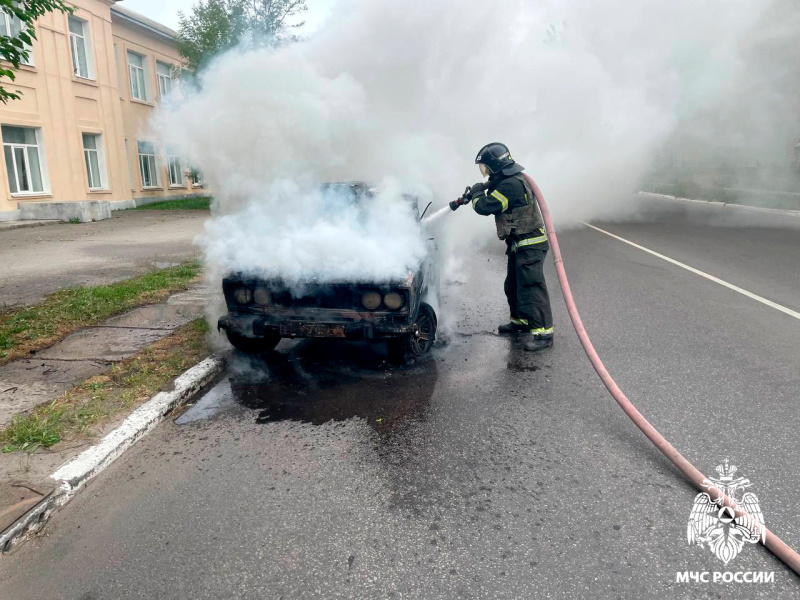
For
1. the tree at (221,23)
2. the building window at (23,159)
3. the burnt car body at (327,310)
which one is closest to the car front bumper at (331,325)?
the burnt car body at (327,310)

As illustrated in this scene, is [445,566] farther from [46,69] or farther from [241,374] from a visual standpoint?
[46,69]

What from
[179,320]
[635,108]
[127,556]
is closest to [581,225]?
[635,108]

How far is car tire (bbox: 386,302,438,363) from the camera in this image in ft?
14.8

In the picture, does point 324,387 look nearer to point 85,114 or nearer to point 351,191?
point 351,191

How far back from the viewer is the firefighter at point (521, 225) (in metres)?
5.18

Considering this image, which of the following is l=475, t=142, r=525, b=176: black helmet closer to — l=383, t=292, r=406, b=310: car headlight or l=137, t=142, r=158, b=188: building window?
l=383, t=292, r=406, b=310: car headlight

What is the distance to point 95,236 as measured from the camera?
1323 centimetres

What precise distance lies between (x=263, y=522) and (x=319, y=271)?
200cm

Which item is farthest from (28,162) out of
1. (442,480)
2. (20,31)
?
(442,480)

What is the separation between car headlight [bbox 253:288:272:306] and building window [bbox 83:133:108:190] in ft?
60.2

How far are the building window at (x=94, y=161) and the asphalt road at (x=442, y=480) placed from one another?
18.0m

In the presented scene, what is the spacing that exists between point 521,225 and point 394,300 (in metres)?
1.73

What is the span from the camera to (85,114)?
19.0 meters

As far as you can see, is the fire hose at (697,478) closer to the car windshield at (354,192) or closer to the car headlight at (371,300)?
the car headlight at (371,300)
